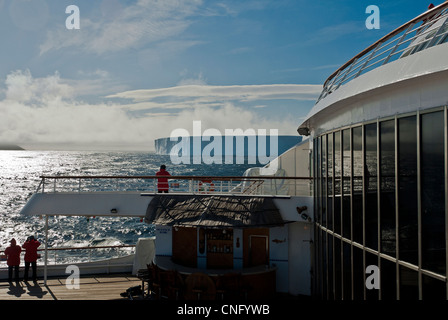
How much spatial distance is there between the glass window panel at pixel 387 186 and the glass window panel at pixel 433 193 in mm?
752

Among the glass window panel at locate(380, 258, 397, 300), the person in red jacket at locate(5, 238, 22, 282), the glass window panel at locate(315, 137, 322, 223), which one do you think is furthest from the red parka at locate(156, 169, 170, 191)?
the glass window panel at locate(380, 258, 397, 300)

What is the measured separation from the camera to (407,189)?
20.0 feet

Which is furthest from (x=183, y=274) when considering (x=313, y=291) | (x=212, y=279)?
(x=313, y=291)

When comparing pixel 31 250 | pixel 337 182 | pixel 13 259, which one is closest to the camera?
pixel 337 182

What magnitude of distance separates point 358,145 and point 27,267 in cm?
1224

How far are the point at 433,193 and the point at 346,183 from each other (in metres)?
2.97

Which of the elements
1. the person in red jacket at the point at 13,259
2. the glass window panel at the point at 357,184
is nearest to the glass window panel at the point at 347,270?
the glass window panel at the point at 357,184

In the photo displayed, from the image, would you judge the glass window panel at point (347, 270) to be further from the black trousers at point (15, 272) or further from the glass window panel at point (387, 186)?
the black trousers at point (15, 272)

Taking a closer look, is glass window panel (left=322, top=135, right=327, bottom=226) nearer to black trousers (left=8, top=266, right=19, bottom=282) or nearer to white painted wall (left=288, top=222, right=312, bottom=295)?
white painted wall (left=288, top=222, right=312, bottom=295)

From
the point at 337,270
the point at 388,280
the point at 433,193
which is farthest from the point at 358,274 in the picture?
the point at 433,193

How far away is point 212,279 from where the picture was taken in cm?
1131

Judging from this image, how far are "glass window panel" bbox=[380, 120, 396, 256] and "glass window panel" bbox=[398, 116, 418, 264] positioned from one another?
0.65 feet

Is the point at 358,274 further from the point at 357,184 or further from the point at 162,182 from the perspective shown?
the point at 162,182
